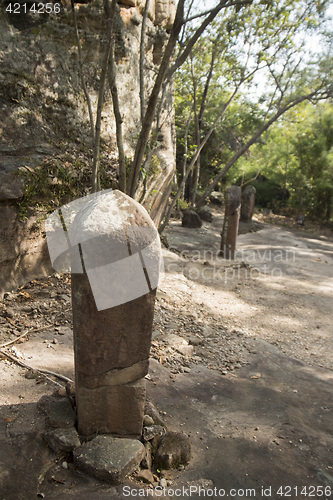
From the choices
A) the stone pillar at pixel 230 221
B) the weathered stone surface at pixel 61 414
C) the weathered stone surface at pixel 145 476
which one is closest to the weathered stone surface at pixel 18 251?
the weathered stone surface at pixel 61 414

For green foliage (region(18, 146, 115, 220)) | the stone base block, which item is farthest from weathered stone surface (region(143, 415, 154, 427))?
green foliage (region(18, 146, 115, 220))

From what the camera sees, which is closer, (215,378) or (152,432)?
(152,432)

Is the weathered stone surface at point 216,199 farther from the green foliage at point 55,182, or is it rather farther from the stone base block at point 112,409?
the stone base block at point 112,409

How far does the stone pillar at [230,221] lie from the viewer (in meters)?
9.12

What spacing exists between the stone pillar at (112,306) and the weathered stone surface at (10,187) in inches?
98.3

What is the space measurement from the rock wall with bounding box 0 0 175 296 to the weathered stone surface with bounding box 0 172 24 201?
1cm

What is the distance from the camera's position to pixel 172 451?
8.59ft

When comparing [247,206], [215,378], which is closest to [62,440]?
[215,378]

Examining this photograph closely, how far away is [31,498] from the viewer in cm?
209

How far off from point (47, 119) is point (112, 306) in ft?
13.8

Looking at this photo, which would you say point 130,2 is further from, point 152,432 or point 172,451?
point 172,451

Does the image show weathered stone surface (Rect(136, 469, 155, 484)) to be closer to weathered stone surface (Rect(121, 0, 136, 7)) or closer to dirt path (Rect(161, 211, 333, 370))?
dirt path (Rect(161, 211, 333, 370))

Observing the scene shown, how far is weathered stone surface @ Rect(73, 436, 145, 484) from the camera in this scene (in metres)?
2.27

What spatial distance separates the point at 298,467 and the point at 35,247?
3.85 m
